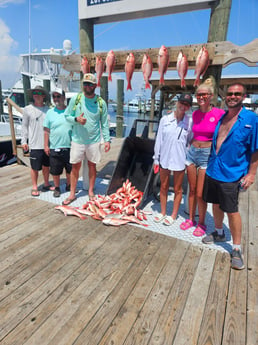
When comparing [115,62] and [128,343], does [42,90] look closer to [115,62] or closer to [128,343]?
[115,62]

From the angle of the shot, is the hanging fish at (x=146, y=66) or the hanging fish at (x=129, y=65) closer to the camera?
the hanging fish at (x=146, y=66)

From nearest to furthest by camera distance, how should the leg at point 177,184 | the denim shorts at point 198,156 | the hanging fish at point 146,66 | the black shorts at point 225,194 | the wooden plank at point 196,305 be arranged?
the wooden plank at point 196,305
the black shorts at point 225,194
the denim shorts at point 198,156
the leg at point 177,184
the hanging fish at point 146,66

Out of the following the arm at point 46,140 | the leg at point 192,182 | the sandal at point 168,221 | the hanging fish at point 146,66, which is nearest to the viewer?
the leg at point 192,182

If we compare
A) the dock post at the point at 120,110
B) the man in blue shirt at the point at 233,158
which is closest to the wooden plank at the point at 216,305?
the man in blue shirt at the point at 233,158

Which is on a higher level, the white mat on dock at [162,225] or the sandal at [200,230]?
the sandal at [200,230]

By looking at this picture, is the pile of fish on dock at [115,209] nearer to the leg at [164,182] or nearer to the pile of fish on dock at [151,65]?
the leg at [164,182]

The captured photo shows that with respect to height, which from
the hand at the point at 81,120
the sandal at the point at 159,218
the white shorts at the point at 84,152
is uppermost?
the hand at the point at 81,120

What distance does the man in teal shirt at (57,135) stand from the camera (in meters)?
3.53

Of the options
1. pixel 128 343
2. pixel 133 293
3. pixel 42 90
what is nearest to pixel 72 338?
pixel 128 343

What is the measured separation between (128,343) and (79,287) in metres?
0.64

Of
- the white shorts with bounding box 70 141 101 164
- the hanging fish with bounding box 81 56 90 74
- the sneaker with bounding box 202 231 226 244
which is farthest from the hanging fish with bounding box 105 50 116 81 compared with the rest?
the sneaker with bounding box 202 231 226 244

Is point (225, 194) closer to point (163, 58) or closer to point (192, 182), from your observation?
point (192, 182)

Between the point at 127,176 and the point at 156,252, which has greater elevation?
the point at 127,176

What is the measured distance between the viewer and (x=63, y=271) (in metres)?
2.10
